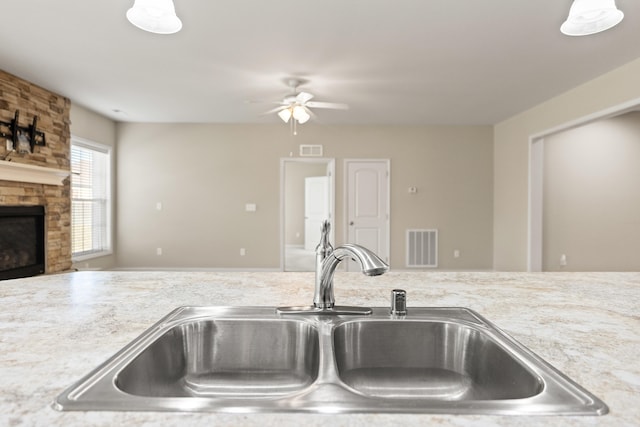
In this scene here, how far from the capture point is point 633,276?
1627 millimetres

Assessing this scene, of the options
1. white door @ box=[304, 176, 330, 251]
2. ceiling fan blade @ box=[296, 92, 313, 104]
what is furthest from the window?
white door @ box=[304, 176, 330, 251]

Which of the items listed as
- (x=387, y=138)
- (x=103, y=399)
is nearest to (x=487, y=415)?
(x=103, y=399)

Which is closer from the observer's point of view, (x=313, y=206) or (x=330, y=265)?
(x=330, y=265)

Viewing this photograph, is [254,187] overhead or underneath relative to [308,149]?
underneath

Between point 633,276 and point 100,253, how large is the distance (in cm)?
662

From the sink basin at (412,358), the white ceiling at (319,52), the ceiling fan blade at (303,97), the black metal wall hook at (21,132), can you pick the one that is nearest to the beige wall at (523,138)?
the white ceiling at (319,52)

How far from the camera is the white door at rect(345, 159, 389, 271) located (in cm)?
652

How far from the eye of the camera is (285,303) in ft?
3.66

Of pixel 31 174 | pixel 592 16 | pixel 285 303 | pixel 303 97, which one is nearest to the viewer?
pixel 285 303

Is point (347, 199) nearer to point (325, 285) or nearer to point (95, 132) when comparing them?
point (95, 132)

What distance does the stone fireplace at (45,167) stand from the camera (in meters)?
4.04

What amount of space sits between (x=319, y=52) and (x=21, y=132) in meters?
3.54

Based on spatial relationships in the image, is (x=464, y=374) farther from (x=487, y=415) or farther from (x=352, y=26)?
(x=352, y=26)

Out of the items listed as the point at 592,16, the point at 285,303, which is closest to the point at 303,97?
the point at 592,16
